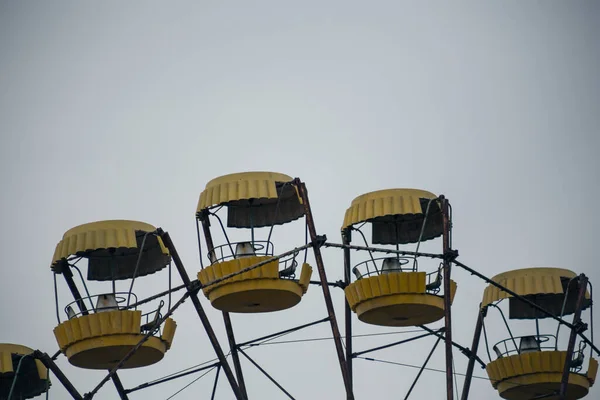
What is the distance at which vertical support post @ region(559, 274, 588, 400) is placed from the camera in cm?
7306

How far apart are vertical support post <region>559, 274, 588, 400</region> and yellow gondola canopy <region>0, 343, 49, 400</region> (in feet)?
76.1

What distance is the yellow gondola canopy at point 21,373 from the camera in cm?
7238

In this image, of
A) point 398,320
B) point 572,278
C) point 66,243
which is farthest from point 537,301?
point 66,243

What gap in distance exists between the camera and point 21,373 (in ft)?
250

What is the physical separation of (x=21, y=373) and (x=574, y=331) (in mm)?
25775

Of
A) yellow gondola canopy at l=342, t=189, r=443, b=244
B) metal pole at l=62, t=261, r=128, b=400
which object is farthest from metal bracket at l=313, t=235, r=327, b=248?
metal pole at l=62, t=261, r=128, b=400

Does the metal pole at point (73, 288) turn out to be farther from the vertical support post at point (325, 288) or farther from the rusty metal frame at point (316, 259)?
the vertical support post at point (325, 288)

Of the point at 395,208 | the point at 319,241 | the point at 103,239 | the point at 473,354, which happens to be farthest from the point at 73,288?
Result: the point at 473,354

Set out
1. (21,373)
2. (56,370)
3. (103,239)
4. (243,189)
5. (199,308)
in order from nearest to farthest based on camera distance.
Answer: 1. (56,370)
2. (103,239)
3. (243,189)
4. (199,308)
5. (21,373)

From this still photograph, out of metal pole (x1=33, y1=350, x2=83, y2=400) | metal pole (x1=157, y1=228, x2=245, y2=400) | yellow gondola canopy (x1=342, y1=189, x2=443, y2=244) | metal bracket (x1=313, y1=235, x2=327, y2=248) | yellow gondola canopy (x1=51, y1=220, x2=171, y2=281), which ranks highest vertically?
yellow gondola canopy (x1=342, y1=189, x2=443, y2=244)

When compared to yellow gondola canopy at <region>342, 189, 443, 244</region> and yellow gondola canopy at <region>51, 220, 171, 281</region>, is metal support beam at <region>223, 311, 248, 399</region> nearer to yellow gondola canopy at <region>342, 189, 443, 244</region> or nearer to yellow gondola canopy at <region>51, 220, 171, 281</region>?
yellow gondola canopy at <region>51, 220, 171, 281</region>

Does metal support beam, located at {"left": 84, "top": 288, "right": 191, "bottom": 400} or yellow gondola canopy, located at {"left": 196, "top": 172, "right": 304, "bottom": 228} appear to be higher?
yellow gondola canopy, located at {"left": 196, "top": 172, "right": 304, "bottom": 228}

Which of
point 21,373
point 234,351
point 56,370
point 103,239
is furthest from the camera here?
point 21,373

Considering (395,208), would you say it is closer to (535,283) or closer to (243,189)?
(243,189)
